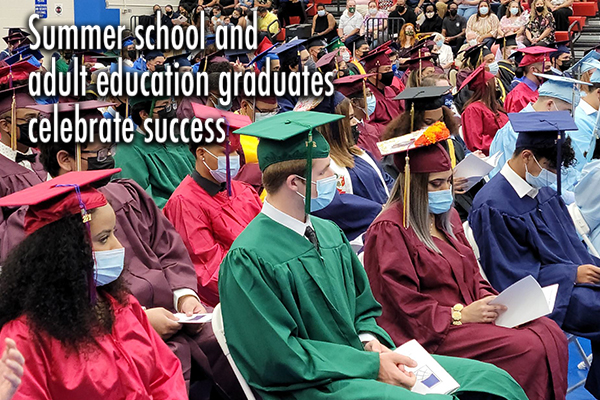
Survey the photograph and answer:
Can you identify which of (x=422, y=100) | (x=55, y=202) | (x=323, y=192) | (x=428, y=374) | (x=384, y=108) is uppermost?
(x=55, y=202)

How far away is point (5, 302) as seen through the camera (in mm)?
2473

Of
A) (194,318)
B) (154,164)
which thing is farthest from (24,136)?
(194,318)

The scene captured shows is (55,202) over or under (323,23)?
over

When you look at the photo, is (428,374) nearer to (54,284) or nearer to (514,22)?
(54,284)

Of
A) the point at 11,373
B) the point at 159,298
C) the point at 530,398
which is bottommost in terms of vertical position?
the point at 530,398

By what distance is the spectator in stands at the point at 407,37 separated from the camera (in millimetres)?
15045

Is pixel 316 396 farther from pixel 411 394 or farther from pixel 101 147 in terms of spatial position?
pixel 101 147

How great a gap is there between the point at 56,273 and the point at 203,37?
9575mm

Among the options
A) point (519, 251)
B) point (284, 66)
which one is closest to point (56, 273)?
point (519, 251)

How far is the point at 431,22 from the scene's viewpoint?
56.1 feet

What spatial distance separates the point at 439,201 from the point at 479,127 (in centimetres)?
427

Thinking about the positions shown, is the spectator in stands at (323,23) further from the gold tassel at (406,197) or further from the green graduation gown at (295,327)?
the green graduation gown at (295,327)

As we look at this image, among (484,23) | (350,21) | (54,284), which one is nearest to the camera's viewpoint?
(54,284)

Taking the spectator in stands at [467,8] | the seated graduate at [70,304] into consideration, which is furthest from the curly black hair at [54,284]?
the spectator in stands at [467,8]
